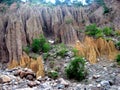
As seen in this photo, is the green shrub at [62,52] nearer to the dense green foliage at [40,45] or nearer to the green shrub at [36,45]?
the dense green foliage at [40,45]

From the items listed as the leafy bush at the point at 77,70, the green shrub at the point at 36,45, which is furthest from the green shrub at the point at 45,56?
the leafy bush at the point at 77,70

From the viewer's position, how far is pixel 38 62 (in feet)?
49.0

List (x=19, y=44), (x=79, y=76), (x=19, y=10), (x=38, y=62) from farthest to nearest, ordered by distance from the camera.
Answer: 1. (x=19, y=10)
2. (x=19, y=44)
3. (x=38, y=62)
4. (x=79, y=76)

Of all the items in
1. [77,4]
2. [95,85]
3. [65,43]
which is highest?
[77,4]

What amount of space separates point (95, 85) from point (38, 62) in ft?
12.5

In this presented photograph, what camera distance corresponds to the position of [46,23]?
74.5 ft

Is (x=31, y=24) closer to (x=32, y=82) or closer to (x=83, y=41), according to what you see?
(x=83, y=41)

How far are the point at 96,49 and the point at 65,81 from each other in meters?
4.66

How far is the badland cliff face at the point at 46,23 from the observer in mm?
17203

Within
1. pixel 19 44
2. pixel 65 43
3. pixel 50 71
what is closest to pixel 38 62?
pixel 50 71

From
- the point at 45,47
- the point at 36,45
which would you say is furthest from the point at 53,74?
the point at 36,45

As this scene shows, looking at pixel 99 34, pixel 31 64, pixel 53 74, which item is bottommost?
pixel 53 74

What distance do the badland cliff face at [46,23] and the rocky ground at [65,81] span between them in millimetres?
3145

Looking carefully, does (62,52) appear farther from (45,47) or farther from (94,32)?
(94,32)
